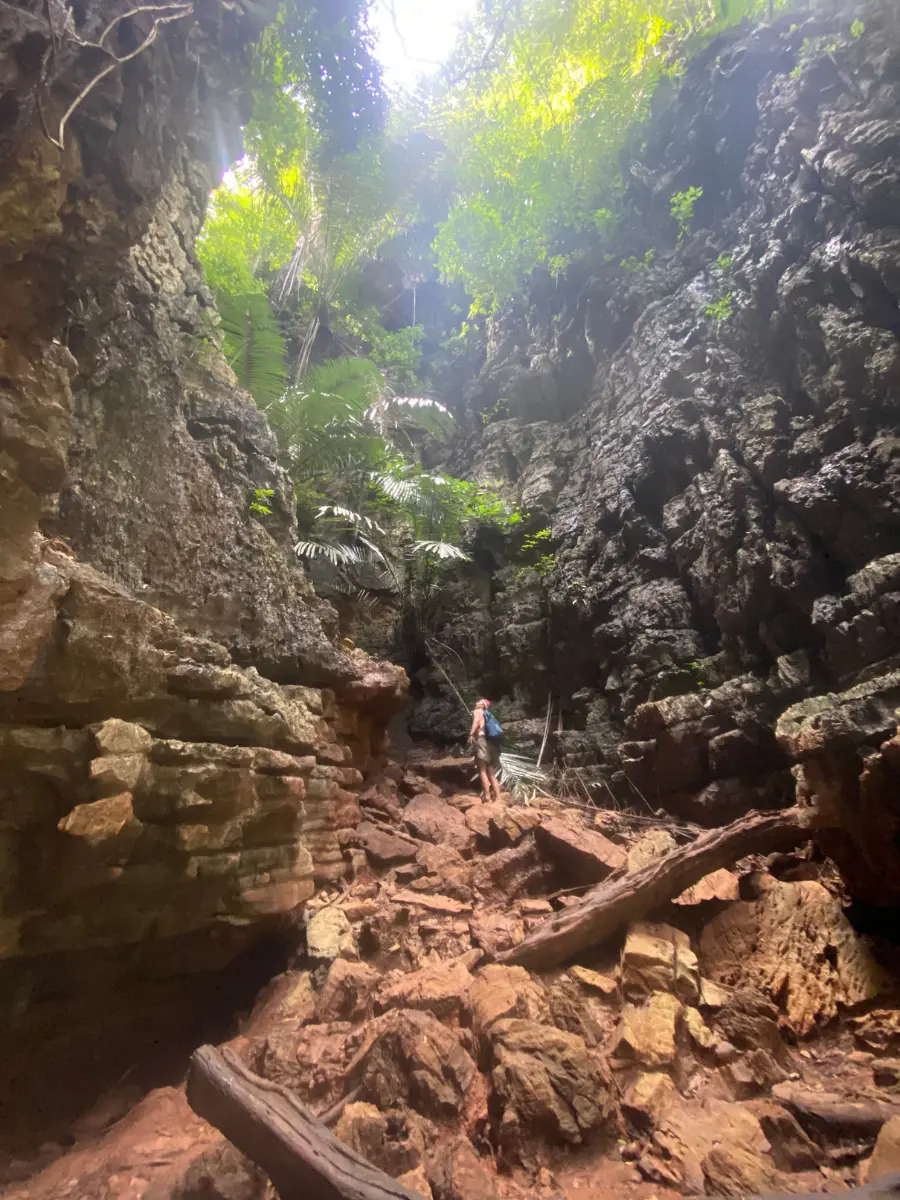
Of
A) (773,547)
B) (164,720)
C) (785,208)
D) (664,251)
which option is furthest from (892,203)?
(164,720)

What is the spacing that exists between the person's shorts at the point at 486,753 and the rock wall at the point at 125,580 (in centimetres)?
272

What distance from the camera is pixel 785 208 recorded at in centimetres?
779

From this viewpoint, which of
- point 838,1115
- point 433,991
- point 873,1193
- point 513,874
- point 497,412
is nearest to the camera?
A: point 873,1193

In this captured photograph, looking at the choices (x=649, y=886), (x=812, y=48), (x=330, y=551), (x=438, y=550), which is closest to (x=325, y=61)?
(x=330, y=551)

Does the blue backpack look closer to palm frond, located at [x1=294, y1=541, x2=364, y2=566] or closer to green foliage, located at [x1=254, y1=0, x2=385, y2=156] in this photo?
palm frond, located at [x1=294, y1=541, x2=364, y2=566]

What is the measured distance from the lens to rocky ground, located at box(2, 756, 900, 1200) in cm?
247

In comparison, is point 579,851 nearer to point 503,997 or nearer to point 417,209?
point 503,997

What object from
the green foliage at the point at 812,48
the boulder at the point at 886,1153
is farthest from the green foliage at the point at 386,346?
the boulder at the point at 886,1153

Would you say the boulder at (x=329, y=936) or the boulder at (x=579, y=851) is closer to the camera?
the boulder at (x=329, y=936)

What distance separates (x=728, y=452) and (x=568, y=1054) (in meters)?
6.83

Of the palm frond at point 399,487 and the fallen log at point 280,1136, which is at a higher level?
the palm frond at point 399,487

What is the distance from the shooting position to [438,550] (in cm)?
1045

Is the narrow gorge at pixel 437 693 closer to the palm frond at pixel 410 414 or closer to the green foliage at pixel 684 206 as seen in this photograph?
the green foliage at pixel 684 206

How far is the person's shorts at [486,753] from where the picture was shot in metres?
7.57
